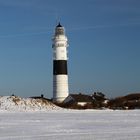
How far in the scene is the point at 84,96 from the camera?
54625 millimetres

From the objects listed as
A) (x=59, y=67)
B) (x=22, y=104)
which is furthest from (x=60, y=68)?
(x=22, y=104)

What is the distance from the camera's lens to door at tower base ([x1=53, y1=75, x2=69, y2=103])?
45781mm

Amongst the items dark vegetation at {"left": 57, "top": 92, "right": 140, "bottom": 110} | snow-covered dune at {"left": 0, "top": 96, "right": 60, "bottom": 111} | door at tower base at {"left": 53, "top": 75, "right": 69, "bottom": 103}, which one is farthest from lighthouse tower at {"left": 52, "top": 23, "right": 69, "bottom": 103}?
snow-covered dune at {"left": 0, "top": 96, "right": 60, "bottom": 111}

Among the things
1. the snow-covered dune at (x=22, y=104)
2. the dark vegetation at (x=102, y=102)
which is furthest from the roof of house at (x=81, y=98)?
the snow-covered dune at (x=22, y=104)

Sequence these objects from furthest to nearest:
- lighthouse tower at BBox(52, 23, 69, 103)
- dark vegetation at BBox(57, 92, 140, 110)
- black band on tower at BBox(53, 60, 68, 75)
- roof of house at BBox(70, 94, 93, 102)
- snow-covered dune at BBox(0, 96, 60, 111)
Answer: roof of house at BBox(70, 94, 93, 102) → dark vegetation at BBox(57, 92, 140, 110) → lighthouse tower at BBox(52, 23, 69, 103) → black band on tower at BBox(53, 60, 68, 75) → snow-covered dune at BBox(0, 96, 60, 111)

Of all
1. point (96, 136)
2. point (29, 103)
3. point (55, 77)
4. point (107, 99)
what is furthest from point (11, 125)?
point (107, 99)

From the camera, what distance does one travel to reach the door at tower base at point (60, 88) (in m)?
45.8

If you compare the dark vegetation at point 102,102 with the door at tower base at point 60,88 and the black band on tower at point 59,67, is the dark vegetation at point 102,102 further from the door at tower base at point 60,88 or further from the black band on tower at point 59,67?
the black band on tower at point 59,67

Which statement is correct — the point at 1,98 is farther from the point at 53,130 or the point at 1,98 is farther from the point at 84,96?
the point at 53,130

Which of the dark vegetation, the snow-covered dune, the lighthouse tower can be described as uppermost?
the lighthouse tower

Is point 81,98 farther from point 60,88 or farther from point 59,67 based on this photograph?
point 59,67

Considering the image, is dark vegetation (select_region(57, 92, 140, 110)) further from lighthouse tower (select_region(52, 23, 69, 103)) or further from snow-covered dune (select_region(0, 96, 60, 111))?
snow-covered dune (select_region(0, 96, 60, 111))

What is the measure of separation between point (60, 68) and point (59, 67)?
21 centimetres

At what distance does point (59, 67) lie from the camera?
45625 mm
